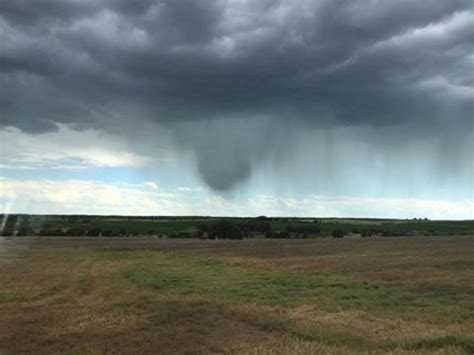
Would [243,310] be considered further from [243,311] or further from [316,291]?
[316,291]

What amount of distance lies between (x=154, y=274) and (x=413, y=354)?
22.2m

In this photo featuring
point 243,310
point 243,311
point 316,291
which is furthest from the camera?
point 316,291

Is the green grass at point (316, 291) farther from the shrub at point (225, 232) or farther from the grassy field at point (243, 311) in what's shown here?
the shrub at point (225, 232)

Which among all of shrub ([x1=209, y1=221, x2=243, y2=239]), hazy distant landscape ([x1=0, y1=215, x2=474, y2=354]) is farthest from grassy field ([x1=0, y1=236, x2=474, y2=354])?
shrub ([x1=209, y1=221, x2=243, y2=239])

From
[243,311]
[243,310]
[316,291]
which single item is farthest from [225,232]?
[243,311]

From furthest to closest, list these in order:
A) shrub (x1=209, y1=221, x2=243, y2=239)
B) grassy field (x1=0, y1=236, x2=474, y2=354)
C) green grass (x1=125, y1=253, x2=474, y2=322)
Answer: shrub (x1=209, y1=221, x2=243, y2=239) < green grass (x1=125, y1=253, x2=474, y2=322) < grassy field (x1=0, y1=236, x2=474, y2=354)

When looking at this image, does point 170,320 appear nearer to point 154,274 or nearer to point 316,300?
point 316,300

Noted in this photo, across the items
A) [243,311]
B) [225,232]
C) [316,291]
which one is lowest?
[243,311]

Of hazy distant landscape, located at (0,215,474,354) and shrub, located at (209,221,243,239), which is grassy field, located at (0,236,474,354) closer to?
hazy distant landscape, located at (0,215,474,354)

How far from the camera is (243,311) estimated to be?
20.0 meters

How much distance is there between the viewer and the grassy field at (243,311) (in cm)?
1507

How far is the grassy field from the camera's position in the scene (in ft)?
49.4

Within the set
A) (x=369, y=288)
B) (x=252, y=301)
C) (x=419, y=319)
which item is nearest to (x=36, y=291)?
(x=252, y=301)

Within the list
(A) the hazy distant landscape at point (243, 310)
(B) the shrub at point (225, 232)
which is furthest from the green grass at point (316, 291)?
(B) the shrub at point (225, 232)
